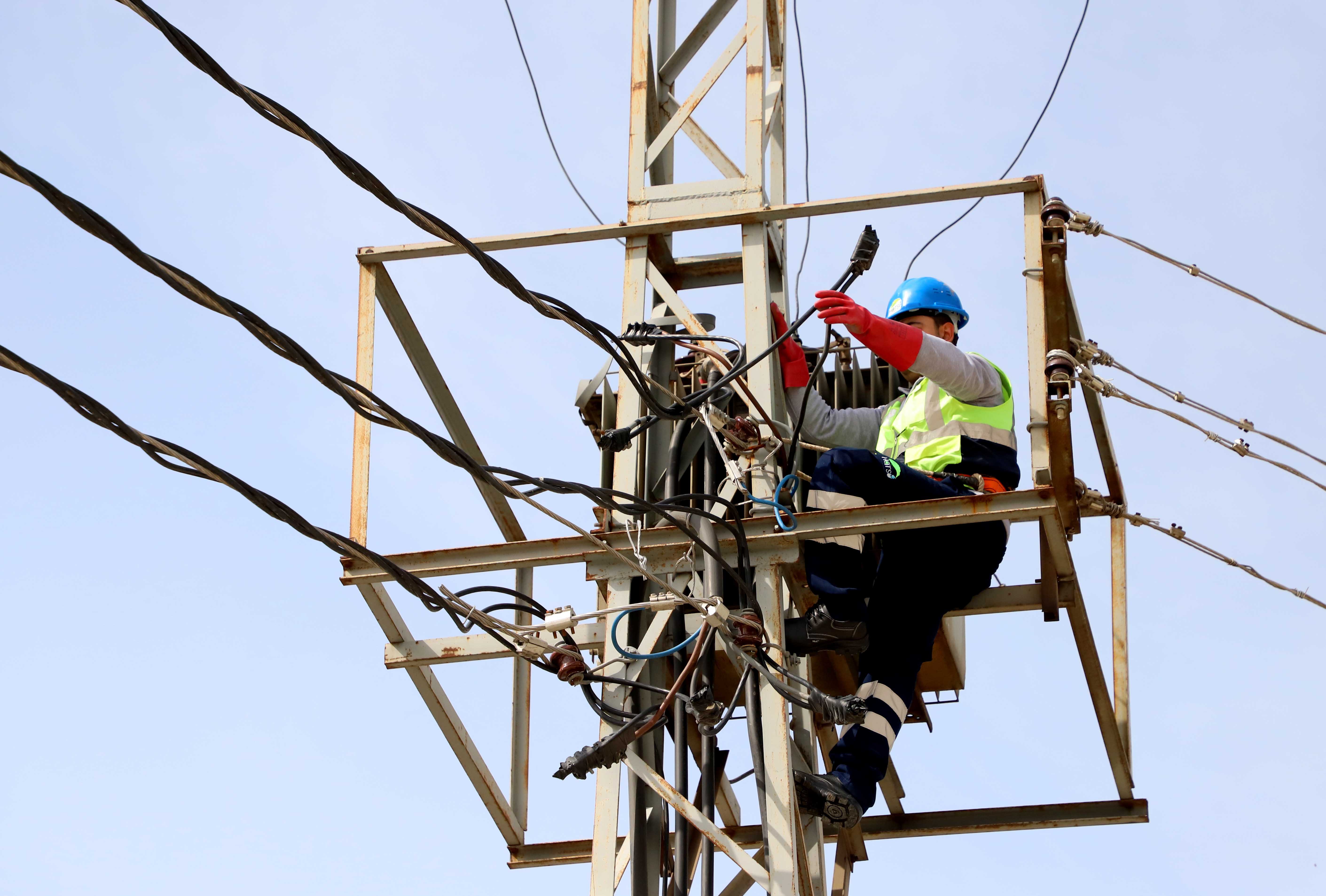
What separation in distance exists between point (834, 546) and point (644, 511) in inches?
33.8

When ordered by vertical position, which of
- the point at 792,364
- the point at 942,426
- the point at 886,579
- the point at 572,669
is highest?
the point at 792,364

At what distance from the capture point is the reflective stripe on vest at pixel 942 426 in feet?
25.8

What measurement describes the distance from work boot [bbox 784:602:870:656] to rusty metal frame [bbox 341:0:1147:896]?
0.61 feet

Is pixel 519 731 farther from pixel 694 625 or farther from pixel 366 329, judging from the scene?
pixel 366 329

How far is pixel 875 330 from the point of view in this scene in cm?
739

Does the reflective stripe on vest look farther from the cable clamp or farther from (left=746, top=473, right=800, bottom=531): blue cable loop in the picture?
the cable clamp

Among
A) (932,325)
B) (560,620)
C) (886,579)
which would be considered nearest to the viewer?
(560,620)

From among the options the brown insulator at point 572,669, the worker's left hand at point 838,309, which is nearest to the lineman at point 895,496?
the worker's left hand at point 838,309

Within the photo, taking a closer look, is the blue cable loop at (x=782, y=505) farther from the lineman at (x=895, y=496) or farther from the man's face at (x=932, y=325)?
the man's face at (x=932, y=325)

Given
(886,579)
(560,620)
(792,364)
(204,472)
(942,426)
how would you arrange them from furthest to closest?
1. (792,364)
2. (942,426)
3. (886,579)
4. (560,620)
5. (204,472)

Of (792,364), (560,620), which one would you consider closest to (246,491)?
(560,620)

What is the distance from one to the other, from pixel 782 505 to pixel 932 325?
1.58 metres

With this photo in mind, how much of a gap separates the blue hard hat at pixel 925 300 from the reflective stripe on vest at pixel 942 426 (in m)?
0.50

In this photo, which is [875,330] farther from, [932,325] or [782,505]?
[932,325]
